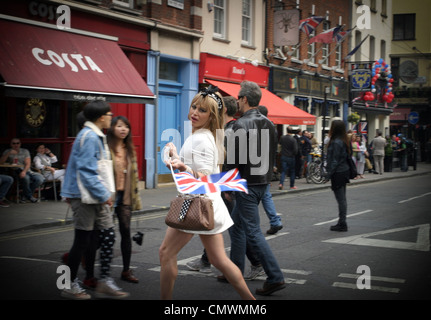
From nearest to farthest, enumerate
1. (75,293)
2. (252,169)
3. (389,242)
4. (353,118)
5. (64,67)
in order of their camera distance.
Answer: (75,293), (252,169), (389,242), (64,67), (353,118)

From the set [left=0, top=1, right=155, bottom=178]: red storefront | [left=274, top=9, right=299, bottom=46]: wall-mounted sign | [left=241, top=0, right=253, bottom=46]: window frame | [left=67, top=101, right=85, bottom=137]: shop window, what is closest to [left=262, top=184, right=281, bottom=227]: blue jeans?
[left=0, top=1, right=155, bottom=178]: red storefront

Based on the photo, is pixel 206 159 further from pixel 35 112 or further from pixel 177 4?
pixel 177 4

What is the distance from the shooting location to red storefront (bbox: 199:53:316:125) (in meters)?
18.8

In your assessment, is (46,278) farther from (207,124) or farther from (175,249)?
(207,124)

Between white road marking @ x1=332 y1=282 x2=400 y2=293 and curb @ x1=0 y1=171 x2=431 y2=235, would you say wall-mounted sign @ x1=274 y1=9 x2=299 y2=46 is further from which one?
white road marking @ x1=332 y1=282 x2=400 y2=293

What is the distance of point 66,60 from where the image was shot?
1309cm

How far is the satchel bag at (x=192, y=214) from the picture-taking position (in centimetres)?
426

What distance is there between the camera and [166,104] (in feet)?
57.7

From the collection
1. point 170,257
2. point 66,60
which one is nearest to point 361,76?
point 66,60

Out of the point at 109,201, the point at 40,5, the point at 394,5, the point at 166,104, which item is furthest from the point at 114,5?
the point at 394,5

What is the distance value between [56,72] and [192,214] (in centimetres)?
922

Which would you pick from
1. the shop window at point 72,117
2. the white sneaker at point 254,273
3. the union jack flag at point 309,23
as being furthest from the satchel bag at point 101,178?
the union jack flag at point 309,23

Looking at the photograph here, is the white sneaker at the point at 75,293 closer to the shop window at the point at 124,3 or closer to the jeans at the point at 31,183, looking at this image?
the jeans at the point at 31,183
